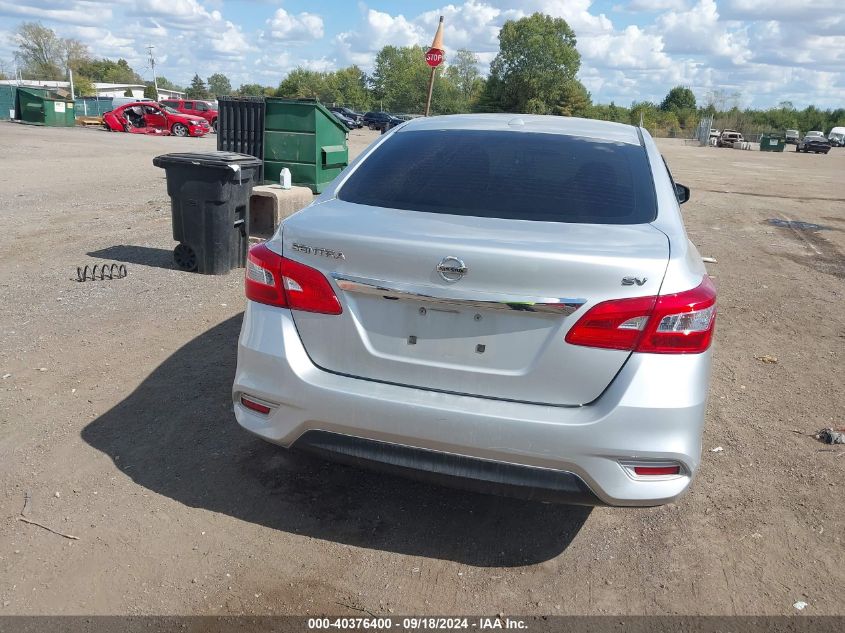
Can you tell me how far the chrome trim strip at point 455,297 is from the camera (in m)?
2.49

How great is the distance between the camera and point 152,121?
33312 mm

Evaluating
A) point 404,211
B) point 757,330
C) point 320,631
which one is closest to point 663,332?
point 404,211

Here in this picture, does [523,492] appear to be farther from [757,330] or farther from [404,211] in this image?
[757,330]

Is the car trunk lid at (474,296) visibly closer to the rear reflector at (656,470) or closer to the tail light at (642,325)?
the tail light at (642,325)

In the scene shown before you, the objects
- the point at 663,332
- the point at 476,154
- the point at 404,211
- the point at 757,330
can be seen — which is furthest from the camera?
the point at 757,330

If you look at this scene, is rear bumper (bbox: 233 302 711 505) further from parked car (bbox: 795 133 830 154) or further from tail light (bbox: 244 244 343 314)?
parked car (bbox: 795 133 830 154)

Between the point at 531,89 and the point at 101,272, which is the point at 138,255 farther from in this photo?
the point at 531,89

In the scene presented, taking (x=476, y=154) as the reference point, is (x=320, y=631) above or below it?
below

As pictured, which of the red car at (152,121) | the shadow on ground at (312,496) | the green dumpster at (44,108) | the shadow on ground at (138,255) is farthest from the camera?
the green dumpster at (44,108)

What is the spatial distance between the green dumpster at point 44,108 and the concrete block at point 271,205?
33863 millimetres

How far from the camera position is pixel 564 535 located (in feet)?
10.5

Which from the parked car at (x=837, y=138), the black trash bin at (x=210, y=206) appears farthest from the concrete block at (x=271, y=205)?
the parked car at (x=837, y=138)

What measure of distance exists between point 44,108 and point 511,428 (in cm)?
4062

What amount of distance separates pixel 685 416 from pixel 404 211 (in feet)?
4.58
